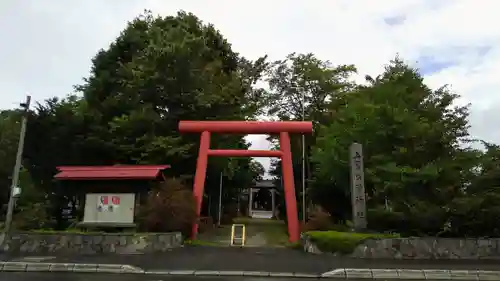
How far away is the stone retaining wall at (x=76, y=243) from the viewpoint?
A: 1499 centimetres

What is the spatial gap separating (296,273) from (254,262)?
2337mm

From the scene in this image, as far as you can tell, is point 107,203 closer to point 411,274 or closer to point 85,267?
point 85,267

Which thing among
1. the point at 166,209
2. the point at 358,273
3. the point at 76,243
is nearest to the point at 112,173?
the point at 166,209

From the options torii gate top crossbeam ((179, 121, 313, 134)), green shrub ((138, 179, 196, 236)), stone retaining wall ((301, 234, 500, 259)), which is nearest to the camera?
stone retaining wall ((301, 234, 500, 259))

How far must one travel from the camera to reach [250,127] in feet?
65.9

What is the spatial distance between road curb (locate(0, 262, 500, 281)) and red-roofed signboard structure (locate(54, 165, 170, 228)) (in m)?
5.37

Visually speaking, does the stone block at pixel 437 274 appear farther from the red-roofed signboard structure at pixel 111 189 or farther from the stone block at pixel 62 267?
the red-roofed signboard structure at pixel 111 189

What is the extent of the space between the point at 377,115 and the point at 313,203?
39.4 feet

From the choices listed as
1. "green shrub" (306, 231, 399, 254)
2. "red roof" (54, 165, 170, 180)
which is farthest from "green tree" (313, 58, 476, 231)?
"red roof" (54, 165, 170, 180)

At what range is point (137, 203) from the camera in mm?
17344

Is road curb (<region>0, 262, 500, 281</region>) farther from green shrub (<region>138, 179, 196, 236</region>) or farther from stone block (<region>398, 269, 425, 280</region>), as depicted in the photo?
green shrub (<region>138, 179, 196, 236</region>)

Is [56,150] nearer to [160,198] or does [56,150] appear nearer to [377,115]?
[160,198]

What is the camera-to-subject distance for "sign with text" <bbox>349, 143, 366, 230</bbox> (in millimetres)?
16141

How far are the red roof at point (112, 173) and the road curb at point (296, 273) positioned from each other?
5.93 meters
